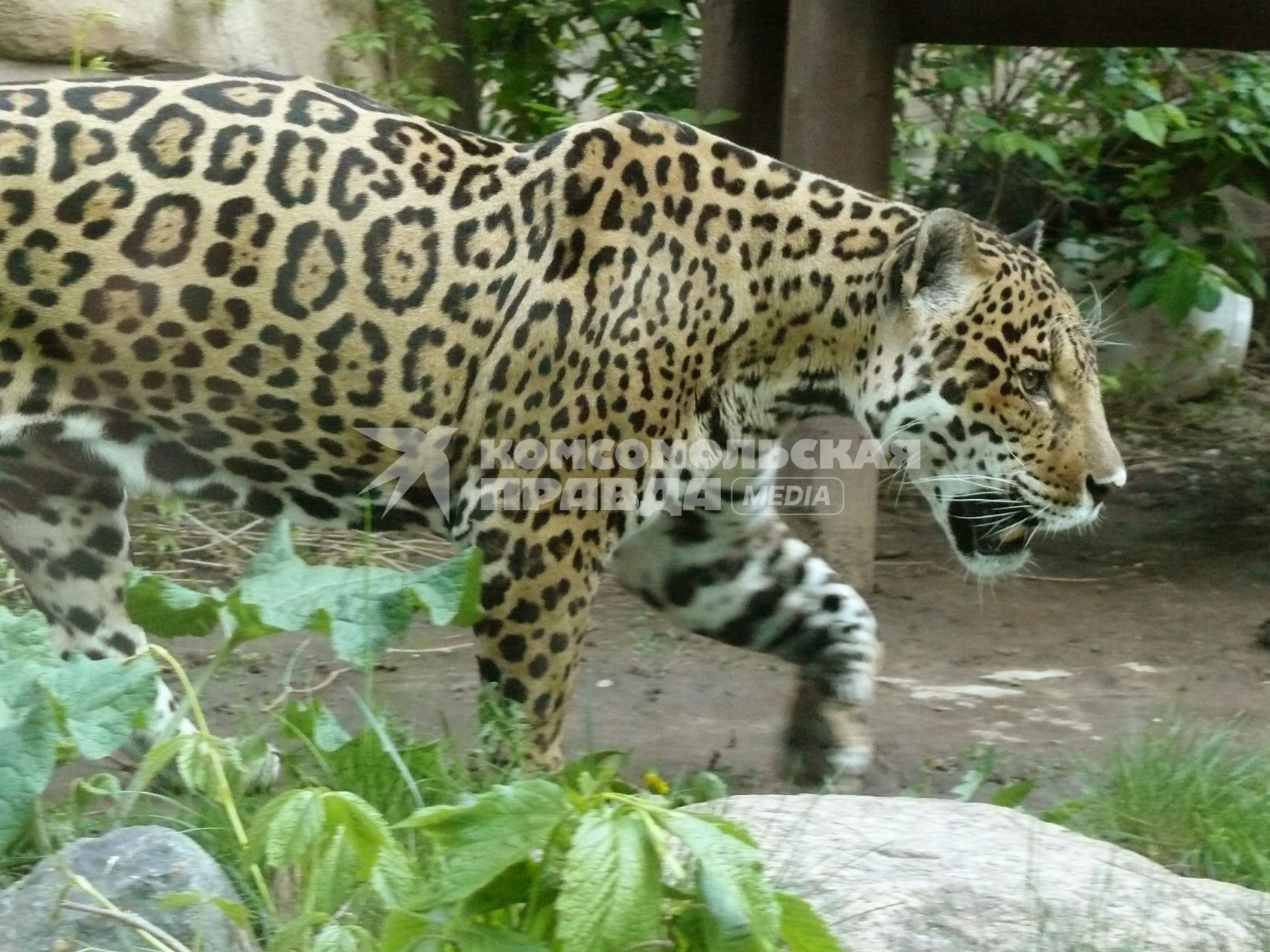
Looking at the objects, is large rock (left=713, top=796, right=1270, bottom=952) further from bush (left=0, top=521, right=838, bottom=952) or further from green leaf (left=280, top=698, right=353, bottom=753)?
green leaf (left=280, top=698, right=353, bottom=753)

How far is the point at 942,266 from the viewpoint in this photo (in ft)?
Result: 14.8

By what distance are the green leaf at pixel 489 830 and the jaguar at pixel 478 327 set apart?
1676mm

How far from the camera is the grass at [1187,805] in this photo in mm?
4039

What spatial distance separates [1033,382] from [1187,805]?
1167 mm

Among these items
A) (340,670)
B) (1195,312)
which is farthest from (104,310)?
(1195,312)

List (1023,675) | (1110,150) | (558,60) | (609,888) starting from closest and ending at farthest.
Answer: (609,888) < (1023,675) < (558,60) < (1110,150)

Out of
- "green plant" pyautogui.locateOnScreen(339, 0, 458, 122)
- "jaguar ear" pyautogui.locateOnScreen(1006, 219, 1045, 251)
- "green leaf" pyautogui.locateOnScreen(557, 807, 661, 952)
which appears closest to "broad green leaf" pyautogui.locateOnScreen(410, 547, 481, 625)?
"green leaf" pyautogui.locateOnScreen(557, 807, 661, 952)

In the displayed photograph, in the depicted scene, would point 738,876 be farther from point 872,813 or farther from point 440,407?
point 440,407

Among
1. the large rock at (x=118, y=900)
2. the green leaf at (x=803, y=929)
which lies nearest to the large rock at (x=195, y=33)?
the large rock at (x=118, y=900)

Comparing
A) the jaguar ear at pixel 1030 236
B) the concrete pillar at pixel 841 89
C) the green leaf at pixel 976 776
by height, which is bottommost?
the green leaf at pixel 976 776

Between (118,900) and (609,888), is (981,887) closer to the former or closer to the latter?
(609,888)

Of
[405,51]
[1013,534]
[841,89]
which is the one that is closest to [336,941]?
[1013,534]

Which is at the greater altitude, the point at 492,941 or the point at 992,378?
the point at 992,378

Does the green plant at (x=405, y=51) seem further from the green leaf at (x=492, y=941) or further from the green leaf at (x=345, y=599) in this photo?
the green leaf at (x=492, y=941)
